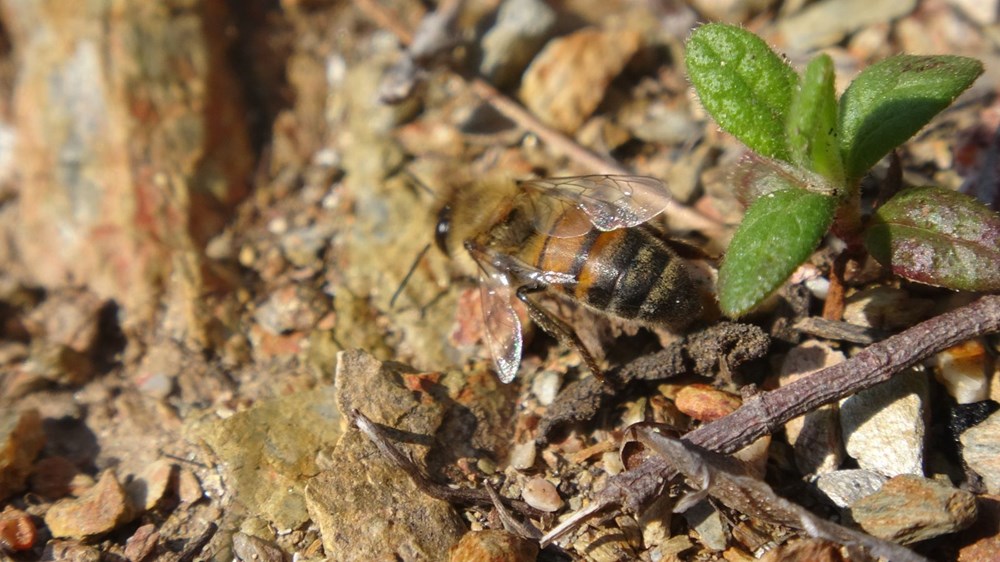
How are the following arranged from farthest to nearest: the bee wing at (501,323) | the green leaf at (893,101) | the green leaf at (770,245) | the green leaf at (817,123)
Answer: the bee wing at (501,323) < the green leaf at (893,101) < the green leaf at (770,245) < the green leaf at (817,123)

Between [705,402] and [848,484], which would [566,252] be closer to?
[705,402]

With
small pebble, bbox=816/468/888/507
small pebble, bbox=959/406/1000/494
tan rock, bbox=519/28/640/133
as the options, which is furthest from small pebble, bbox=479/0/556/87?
small pebble, bbox=959/406/1000/494

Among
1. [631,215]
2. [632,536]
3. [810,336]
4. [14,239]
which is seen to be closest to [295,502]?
[632,536]

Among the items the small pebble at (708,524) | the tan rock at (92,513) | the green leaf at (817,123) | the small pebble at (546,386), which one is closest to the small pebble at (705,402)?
the small pebble at (708,524)

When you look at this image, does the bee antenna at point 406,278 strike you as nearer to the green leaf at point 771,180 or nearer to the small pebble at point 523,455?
the small pebble at point 523,455

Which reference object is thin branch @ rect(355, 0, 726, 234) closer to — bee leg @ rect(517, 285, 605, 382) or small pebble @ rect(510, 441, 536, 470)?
bee leg @ rect(517, 285, 605, 382)

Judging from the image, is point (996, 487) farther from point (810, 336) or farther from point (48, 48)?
point (48, 48)
